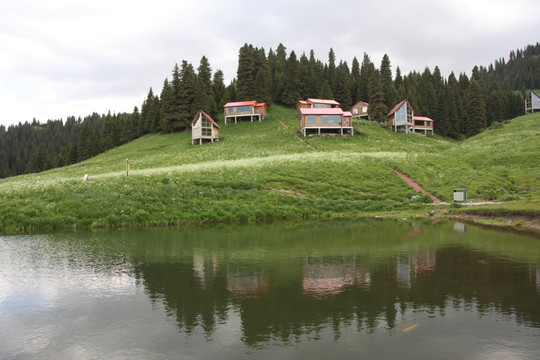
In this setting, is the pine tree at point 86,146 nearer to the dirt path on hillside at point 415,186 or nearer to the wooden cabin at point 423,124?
the dirt path on hillside at point 415,186

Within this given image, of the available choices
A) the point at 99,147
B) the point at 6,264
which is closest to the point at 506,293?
the point at 6,264

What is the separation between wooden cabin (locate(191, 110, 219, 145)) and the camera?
238 feet

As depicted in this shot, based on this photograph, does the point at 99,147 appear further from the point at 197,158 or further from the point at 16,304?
the point at 16,304

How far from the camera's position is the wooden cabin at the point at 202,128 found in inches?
2859

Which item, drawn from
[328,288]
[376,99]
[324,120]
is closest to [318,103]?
[376,99]

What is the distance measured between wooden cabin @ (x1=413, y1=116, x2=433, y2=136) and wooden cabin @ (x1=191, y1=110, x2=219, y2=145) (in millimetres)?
48196

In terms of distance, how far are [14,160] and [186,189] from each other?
186231 millimetres

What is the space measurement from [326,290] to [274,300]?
5.51 feet

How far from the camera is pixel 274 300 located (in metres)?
9.67

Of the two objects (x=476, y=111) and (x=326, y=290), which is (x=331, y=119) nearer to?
(x=476, y=111)

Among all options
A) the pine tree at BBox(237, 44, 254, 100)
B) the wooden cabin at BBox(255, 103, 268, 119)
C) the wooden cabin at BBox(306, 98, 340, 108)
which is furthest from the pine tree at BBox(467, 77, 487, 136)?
the pine tree at BBox(237, 44, 254, 100)

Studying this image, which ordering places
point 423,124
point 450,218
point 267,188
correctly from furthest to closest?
point 423,124, point 267,188, point 450,218

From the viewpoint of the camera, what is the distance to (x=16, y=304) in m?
9.90

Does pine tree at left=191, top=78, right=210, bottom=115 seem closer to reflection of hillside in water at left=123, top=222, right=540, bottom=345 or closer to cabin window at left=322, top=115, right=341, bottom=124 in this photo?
cabin window at left=322, top=115, right=341, bottom=124
